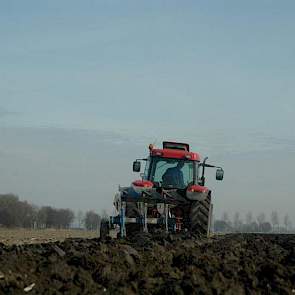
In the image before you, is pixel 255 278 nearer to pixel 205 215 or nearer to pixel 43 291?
pixel 43 291

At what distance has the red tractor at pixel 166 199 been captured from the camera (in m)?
17.0

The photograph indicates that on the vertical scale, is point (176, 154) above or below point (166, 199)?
above

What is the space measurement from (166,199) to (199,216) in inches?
37.0

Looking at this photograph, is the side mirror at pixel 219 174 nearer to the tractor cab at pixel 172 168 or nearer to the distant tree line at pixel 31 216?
the tractor cab at pixel 172 168

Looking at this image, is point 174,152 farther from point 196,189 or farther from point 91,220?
point 91,220

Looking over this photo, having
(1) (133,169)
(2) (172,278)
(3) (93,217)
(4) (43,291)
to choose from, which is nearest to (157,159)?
(1) (133,169)

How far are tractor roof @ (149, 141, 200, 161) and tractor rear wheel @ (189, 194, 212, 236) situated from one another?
160 centimetres

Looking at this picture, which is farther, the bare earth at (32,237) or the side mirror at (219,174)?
the bare earth at (32,237)

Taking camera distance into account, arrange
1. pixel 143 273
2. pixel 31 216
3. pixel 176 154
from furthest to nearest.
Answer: pixel 31 216 → pixel 176 154 → pixel 143 273

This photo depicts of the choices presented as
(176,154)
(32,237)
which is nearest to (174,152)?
(176,154)

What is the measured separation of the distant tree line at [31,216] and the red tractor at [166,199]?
2730 inches

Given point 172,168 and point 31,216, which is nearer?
point 172,168

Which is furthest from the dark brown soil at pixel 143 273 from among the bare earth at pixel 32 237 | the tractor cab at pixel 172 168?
the bare earth at pixel 32 237

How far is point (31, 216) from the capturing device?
3585 inches
